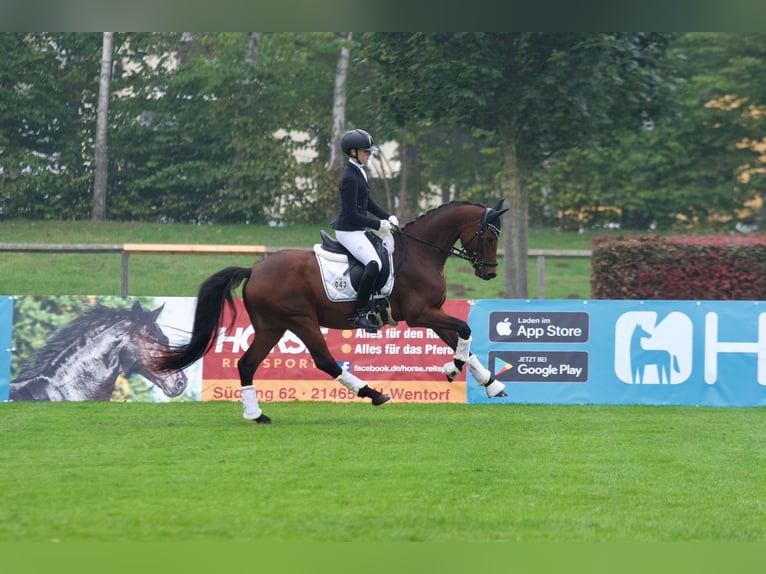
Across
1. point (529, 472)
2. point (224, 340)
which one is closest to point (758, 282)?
point (224, 340)

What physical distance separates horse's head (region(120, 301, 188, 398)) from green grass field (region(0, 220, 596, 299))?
26.9 ft

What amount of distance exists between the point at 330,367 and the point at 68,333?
161 inches

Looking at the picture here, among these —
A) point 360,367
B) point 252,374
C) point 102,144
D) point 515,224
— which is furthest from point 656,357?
point 102,144

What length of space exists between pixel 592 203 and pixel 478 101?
13.7 metres

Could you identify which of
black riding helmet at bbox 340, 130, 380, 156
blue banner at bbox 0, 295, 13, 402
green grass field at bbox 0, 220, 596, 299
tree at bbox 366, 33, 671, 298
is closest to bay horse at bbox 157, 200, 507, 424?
black riding helmet at bbox 340, 130, 380, 156

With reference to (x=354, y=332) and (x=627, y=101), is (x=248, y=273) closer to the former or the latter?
(x=354, y=332)

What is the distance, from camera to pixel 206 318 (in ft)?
40.3

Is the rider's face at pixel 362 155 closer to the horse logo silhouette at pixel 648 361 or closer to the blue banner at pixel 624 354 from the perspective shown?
the blue banner at pixel 624 354

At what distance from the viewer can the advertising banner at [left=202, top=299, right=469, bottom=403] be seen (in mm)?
14492

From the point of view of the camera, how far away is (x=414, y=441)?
35.3 feet

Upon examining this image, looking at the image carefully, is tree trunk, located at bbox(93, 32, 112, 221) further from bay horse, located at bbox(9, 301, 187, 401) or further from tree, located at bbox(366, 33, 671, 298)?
bay horse, located at bbox(9, 301, 187, 401)

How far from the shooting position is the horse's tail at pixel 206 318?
1217cm

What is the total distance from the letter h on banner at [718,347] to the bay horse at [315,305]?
363 cm

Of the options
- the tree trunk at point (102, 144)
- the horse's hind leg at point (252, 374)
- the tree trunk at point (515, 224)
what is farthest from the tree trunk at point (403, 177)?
the horse's hind leg at point (252, 374)
